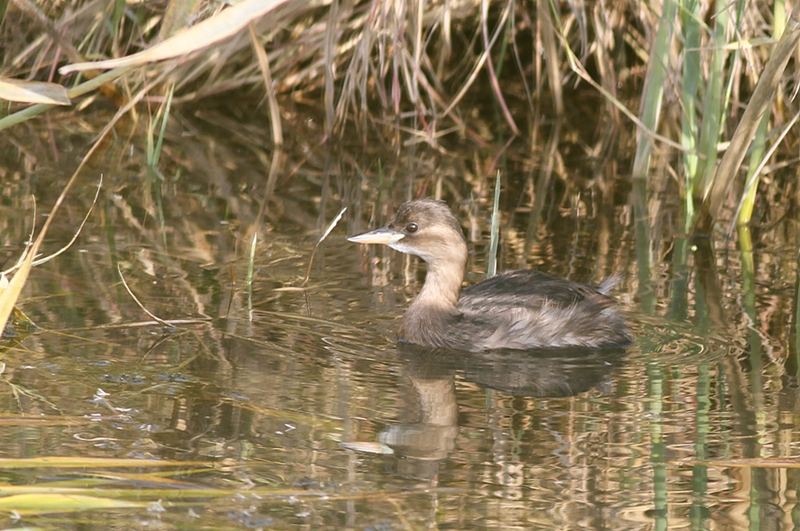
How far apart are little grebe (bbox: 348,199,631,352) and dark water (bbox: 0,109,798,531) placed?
118 mm

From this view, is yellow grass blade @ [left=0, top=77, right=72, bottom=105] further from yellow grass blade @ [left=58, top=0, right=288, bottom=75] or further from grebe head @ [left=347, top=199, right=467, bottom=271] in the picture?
grebe head @ [left=347, top=199, right=467, bottom=271]

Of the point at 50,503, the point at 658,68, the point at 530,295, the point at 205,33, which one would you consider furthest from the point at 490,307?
the point at 50,503

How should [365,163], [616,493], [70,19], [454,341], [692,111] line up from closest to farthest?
1. [616,493]
2. [454,341]
3. [692,111]
4. [70,19]
5. [365,163]

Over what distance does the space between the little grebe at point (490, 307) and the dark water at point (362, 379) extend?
118 millimetres

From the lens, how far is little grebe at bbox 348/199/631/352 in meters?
5.92

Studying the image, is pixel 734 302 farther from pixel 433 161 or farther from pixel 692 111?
pixel 433 161

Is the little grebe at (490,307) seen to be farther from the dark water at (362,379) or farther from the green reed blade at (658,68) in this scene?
the green reed blade at (658,68)

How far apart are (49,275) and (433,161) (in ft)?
13.0

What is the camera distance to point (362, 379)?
518 centimetres

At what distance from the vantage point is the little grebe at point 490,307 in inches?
→ 233

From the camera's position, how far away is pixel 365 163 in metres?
9.43

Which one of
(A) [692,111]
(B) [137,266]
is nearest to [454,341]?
(B) [137,266]

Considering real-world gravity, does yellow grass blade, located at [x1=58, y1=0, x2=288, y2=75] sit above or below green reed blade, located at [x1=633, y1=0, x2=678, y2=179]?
below

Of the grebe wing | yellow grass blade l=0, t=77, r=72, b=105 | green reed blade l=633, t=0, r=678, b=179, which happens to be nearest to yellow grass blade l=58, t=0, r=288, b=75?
yellow grass blade l=0, t=77, r=72, b=105
